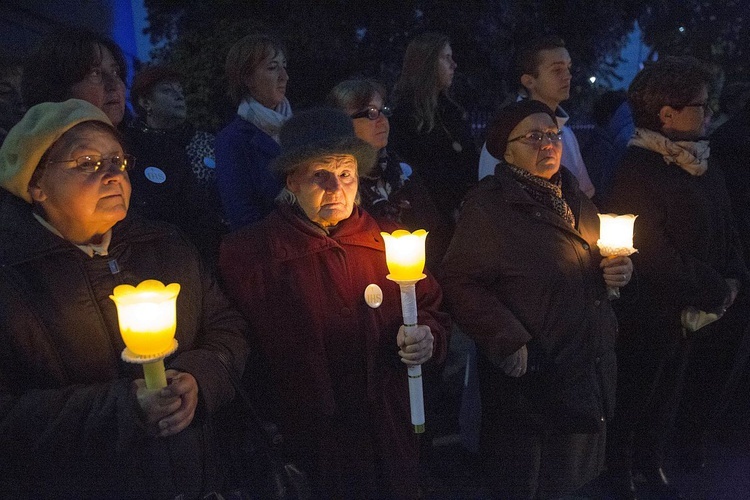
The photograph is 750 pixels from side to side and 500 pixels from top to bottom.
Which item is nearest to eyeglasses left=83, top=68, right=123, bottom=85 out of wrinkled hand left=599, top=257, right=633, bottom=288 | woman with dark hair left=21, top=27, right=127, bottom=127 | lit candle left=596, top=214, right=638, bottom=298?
woman with dark hair left=21, top=27, right=127, bottom=127

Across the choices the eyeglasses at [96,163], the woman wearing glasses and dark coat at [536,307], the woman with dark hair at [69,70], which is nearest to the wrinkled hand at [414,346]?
the woman wearing glasses and dark coat at [536,307]

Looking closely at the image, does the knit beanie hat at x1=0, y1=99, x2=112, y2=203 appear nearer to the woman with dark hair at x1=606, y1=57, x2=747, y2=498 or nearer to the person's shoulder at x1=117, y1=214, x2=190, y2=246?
the person's shoulder at x1=117, y1=214, x2=190, y2=246

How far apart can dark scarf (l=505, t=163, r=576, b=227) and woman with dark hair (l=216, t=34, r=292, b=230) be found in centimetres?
135

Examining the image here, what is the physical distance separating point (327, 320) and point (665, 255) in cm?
203

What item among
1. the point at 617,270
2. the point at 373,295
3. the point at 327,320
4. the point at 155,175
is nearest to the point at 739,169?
the point at 617,270

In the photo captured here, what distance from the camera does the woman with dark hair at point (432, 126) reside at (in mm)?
4410

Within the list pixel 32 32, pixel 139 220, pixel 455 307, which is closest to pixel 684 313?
pixel 455 307

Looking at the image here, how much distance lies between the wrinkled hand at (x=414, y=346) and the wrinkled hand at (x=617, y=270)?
1.08 metres

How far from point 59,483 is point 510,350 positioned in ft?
6.45

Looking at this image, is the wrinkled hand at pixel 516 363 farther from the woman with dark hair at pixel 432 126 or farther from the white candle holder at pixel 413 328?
the woman with dark hair at pixel 432 126

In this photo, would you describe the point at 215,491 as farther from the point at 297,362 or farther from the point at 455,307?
the point at 455,307

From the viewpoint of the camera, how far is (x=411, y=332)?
233 cm

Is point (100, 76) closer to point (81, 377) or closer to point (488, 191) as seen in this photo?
point (81, 377)

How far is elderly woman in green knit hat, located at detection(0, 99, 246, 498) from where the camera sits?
1911mm
